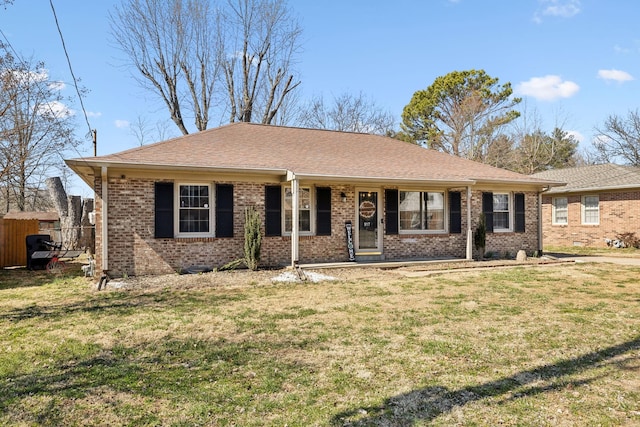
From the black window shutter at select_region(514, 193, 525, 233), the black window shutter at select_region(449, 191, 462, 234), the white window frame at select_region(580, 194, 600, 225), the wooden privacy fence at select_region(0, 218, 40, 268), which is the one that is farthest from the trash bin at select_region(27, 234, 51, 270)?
the white window frame at select_region(580, 194, 600, 225)

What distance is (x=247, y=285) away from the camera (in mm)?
8469

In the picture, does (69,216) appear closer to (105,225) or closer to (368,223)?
(105,225)

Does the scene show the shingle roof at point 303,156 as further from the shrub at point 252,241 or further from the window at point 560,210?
the window at point 560,210

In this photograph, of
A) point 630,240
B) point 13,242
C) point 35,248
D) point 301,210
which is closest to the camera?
point 301,210

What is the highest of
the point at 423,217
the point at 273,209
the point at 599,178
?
the point at 599,178

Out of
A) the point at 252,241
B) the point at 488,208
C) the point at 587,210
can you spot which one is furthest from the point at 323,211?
the point at 587,210

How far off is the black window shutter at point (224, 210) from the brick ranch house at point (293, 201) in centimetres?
3

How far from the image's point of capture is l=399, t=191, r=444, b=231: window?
40.4 feet

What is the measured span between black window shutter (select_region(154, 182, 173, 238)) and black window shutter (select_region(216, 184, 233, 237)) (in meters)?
1.14

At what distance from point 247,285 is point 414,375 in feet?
17.6

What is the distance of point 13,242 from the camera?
12.7 metres

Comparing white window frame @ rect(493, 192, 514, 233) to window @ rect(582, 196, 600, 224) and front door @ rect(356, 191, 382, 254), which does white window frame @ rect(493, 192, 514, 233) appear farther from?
window @ rect(582, 196, 600, 224)

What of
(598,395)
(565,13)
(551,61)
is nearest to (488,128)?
(551,61)

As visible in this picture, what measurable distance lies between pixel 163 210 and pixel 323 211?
4.25 metres
